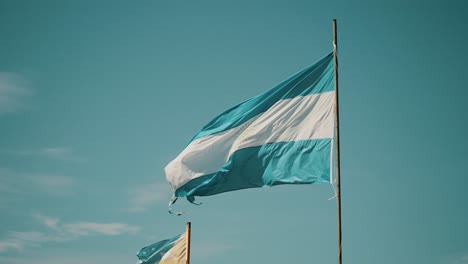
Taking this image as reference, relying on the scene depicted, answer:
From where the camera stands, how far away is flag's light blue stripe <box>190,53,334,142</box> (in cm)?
2795

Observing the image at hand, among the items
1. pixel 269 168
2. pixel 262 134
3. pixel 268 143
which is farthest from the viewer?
pixel 262 134

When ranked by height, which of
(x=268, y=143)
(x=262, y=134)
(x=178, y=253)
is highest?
(x=262, y=134)

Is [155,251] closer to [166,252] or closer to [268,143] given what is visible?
[166,252]

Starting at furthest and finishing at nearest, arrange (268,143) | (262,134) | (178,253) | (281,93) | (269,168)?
(178,253) < (281,93) < (262,134) < (268,143) < (269,168)

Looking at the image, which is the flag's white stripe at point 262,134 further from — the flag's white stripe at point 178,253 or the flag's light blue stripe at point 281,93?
the flag's white stripe at point 178,253

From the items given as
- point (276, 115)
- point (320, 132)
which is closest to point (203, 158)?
point (276, 115)

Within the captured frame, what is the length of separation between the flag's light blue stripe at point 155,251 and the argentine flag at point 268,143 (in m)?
12.4

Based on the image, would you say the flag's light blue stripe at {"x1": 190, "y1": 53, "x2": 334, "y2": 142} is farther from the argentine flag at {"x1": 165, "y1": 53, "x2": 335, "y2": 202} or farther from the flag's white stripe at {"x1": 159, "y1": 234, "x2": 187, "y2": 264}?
the flag's white stripe at {"x1": 159, "y1": 234, "x2": 187, "y2": 264}

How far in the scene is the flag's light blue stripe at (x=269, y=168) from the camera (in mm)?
26562

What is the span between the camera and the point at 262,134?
2856cm

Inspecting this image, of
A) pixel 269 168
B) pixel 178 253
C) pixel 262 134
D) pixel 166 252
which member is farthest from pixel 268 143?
pixel 166 252

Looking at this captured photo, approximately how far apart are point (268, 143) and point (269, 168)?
111 cm

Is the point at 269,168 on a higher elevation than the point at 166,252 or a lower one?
higher

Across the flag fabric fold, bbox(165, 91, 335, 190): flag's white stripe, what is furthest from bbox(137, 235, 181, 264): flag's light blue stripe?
bbox(165, 91, 335, 190): flag's white stripe
